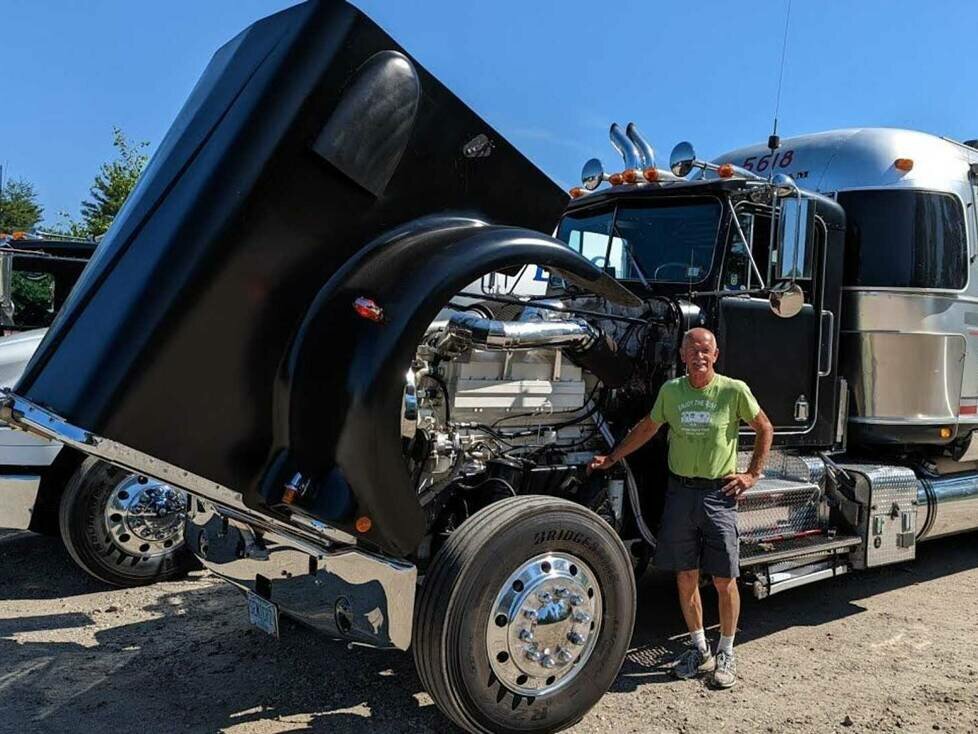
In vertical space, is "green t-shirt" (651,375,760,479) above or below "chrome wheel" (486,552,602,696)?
above

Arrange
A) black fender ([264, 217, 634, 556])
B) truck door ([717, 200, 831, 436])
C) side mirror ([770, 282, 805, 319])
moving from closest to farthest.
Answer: black fender ([264, 217, 634, 556]) → side mirror ([770, 282, 805, 319]) → truck door ([717, 200, 831, 436])

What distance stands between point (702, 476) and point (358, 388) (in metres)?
1.95

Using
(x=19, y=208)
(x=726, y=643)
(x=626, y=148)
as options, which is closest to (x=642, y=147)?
(x=626, y=148)

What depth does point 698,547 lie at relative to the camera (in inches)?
175

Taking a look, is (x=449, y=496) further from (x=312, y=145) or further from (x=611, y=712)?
(x=312, y=145)

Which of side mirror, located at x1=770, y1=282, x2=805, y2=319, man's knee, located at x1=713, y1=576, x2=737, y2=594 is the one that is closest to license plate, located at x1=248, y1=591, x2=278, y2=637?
man's knee, located at x1=713, y1=576, x2=737, y2=594

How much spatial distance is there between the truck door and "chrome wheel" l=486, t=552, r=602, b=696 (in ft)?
5.92

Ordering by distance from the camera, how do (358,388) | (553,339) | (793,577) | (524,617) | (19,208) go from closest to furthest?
1. (358,388)
2. (524,617)
3. (553,339)
4. (793,577)
5. (19,208)

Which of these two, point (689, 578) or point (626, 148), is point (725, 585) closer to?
point (689, 578)

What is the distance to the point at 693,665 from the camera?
4516 mm

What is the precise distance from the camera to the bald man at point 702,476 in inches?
172

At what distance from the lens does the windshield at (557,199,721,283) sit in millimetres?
5262

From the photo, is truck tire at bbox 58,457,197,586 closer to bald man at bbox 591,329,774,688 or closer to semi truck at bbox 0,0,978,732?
semi truck at bbox 0,0,978,732

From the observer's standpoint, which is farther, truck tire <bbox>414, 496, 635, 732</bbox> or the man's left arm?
the man's left arm
